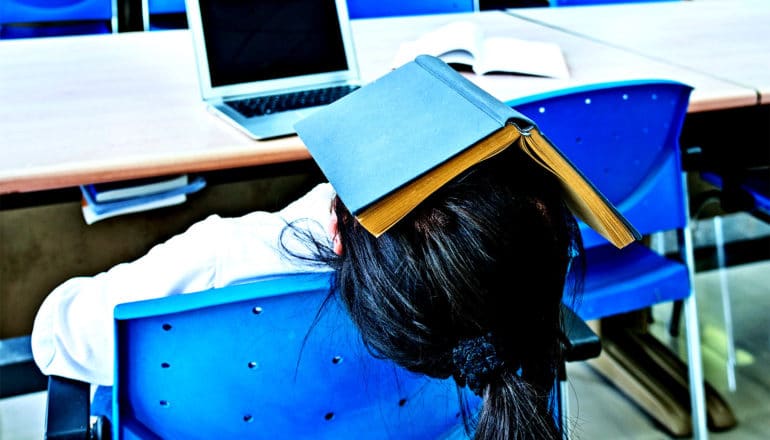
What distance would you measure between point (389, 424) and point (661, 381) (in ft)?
4.00

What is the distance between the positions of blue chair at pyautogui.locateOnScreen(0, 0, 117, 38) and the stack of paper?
1057 mm

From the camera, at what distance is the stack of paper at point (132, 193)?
4.76 feet

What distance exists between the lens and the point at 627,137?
126cm

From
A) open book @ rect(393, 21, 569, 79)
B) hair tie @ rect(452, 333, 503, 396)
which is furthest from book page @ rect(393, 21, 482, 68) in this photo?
hair tie @ rect(452, 333, 503, 396)

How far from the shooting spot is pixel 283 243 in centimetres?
78

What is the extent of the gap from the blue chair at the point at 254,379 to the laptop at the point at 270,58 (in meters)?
0.61

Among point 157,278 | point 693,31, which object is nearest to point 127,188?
point 157,278

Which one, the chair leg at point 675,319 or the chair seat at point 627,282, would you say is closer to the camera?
the chair seat at point 627,282

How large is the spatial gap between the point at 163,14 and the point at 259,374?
1895 millimetres

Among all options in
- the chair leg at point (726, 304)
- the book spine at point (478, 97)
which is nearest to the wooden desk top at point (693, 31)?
the chair leg at point (726, 304)

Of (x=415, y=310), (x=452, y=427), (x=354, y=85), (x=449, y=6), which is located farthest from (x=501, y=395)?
(x=449, y=6)

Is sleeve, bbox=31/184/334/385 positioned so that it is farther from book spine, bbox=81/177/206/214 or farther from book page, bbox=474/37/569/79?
book page, bbox=474/37/569/79

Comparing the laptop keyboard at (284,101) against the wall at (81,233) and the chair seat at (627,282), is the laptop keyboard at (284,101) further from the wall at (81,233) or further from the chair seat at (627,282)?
the chair seat at (627,282)

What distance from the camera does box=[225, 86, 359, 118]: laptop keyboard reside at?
1.37m
